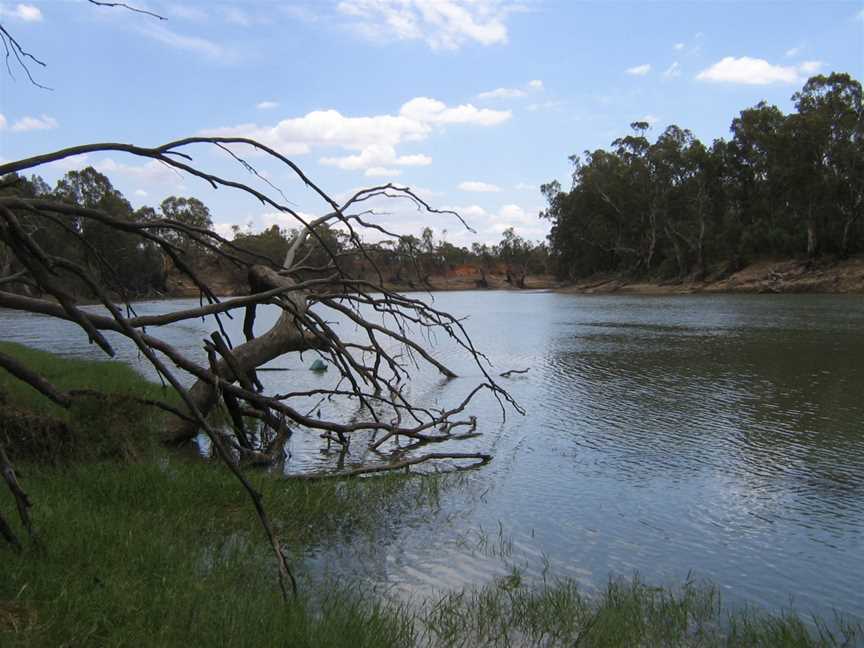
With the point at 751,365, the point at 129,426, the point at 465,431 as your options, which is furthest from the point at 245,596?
the point at 751,365

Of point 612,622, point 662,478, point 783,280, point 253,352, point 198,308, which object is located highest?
point 198,308

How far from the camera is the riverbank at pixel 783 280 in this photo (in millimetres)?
49344

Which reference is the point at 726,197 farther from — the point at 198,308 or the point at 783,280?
the point at 198,308

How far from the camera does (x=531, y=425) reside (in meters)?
11.1

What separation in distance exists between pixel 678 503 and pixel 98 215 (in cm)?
593

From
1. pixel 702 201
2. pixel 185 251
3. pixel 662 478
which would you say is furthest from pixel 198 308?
pixel 702 201

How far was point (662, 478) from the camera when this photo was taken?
8.13 meters

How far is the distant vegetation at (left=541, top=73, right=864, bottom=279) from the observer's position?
2074 inches

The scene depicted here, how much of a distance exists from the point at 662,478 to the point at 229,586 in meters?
5.23

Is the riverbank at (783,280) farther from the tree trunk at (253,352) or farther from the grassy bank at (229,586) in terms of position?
the grassy bank at (229,586)

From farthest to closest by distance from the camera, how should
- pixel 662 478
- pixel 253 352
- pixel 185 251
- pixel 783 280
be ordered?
1. pixel 783 280
2. pixel 253 352
3. pixel 662 478
4. pixel 185 251

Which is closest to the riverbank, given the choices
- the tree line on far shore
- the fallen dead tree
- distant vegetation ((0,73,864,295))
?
distant vegetation ((0,73,864,295))

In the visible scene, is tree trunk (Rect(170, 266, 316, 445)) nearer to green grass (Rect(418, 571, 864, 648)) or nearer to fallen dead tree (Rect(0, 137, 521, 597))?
fallen dead tree (Rect(0, 137, 521, 597))

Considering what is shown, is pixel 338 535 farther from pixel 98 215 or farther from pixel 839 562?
pixel 839 562
